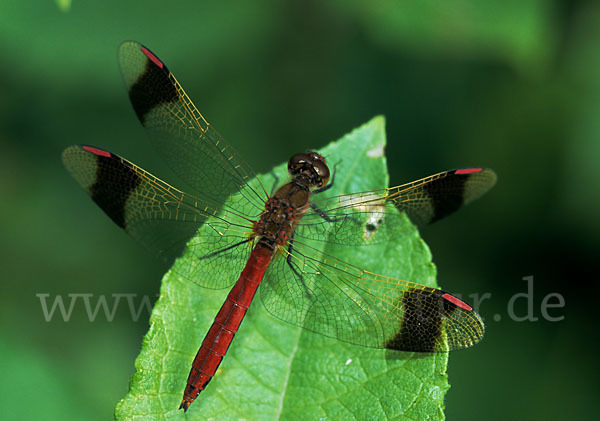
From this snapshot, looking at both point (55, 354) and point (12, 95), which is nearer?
point (55, 354)

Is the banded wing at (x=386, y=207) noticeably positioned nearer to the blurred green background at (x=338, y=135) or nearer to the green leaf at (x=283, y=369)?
the green leaf at (x=283, y=369)

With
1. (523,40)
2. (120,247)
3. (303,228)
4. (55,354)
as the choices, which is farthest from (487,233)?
(55,354)

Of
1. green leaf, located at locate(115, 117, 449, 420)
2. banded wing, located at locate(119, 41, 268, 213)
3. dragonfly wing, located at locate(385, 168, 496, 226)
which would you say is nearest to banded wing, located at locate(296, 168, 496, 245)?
dragonfly wing, located at locate(385, 168, 496, 226)

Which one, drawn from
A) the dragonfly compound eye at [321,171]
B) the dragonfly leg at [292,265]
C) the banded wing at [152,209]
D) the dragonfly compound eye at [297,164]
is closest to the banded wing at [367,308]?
the dragonfly leg at [292,265]

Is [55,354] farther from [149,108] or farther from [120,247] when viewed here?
[149,108]

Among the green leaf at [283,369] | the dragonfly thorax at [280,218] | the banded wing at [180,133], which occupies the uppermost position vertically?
the banded wing at [180,133]

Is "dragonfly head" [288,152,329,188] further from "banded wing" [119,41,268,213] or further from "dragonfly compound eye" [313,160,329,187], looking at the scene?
"banded wing" [119,41,268,213]

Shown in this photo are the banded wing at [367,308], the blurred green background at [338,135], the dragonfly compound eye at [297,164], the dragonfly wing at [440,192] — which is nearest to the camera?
the banded wing at [367,308]
